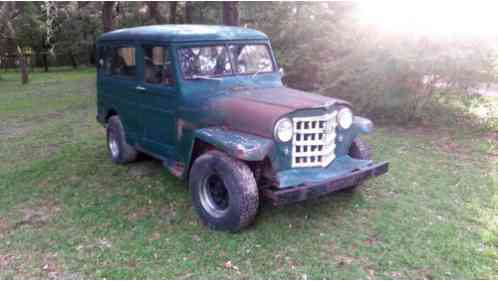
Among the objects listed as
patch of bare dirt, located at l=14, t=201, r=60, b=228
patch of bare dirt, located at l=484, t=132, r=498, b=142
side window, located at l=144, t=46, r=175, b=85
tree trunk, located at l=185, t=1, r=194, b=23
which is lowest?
patch of bare dirt, located at l=14, t=201, r=60, b=228

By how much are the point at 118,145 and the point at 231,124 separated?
2.60 metres


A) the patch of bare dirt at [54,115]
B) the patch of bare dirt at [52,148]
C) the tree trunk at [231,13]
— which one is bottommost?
the patch of bare dirt at [52,148]

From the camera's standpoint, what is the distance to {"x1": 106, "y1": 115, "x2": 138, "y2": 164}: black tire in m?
6.04

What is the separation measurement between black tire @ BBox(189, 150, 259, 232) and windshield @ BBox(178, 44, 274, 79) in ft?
3.53

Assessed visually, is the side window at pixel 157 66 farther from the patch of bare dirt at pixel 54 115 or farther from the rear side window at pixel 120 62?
the patch of bare dirt at pixel 54 115

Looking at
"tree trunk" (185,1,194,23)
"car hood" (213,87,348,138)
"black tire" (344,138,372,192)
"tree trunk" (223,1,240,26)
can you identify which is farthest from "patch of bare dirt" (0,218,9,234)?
"tree trunk" (185,1,194,23)

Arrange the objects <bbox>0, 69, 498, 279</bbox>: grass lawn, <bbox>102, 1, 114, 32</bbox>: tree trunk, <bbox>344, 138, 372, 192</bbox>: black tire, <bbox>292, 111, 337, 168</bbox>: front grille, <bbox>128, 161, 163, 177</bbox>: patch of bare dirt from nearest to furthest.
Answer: <bbox>0, 69, 498, 279</bbox>: grass lawn, <bbox>292, 111, 337, 168</bbox>: front grille, <bbox>344, 138, 372, 192</bbox>: black tire, <bbox>128, 161, 163, 177</bbox>: patch of bare dirt, <bbox>102, 1, 114, 32</bbox>: tree trunk

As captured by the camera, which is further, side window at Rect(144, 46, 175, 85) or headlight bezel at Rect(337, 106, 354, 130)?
side window at Rect(144, 46, 175, 85)

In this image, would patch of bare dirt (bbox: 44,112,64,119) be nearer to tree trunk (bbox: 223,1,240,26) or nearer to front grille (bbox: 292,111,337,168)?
tree trunk (bbox: 223,1,240,26)

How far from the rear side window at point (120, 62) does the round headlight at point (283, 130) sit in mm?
2389

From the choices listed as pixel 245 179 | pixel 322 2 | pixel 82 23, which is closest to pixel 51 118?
pixel 322 2

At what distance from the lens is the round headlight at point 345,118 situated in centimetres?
439

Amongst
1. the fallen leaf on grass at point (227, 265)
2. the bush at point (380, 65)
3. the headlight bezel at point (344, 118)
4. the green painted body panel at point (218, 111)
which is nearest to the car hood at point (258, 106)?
the green painted body panel at point (218, 111)

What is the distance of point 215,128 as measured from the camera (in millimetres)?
4297
